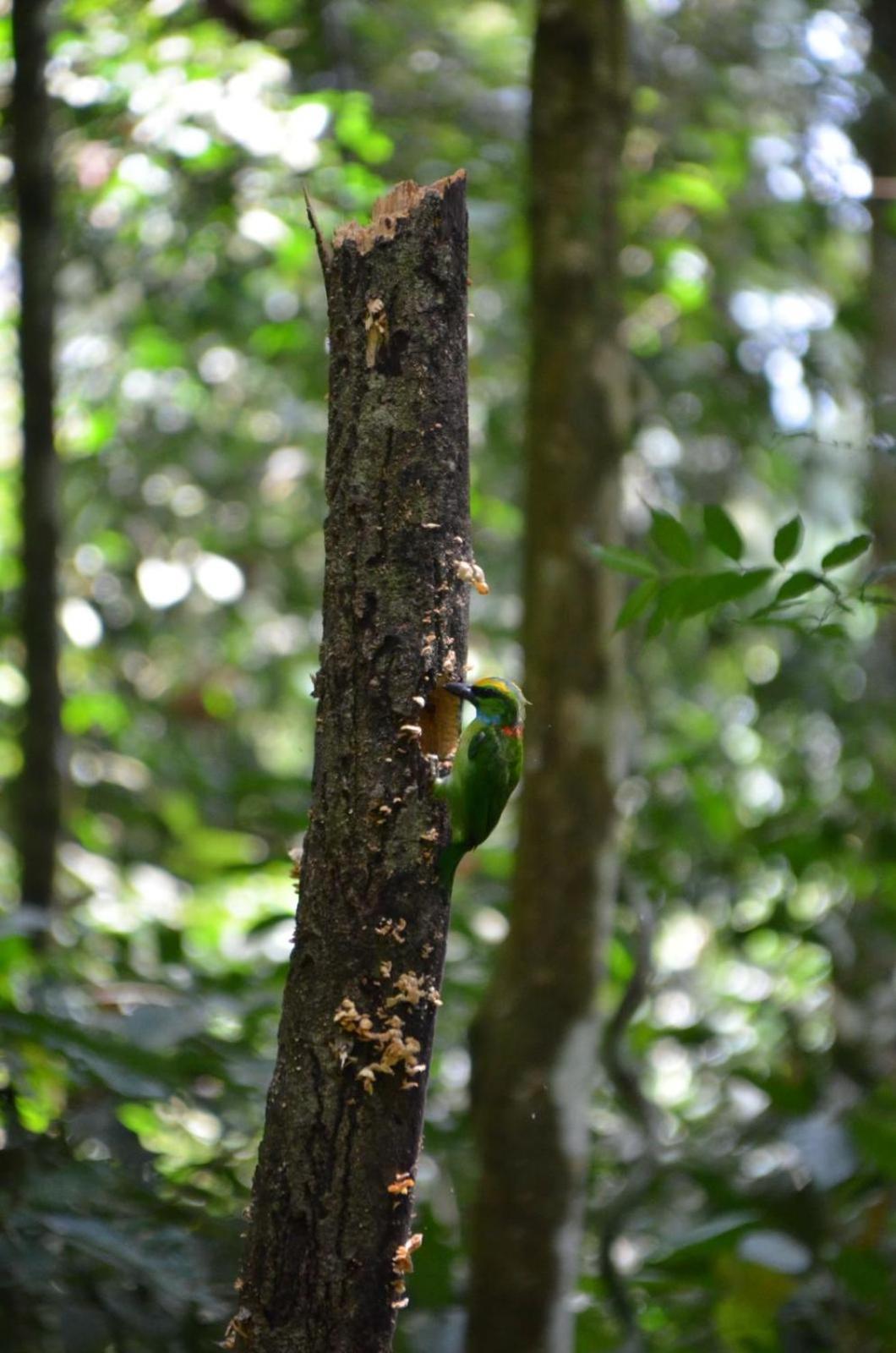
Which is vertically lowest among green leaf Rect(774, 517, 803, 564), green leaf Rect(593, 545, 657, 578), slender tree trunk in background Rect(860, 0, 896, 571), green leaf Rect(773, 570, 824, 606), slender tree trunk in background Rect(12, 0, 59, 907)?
green leaf Rect(773, 570, 824, 606)

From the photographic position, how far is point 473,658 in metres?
5.19

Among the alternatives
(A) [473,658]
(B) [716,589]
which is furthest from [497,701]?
(A) [473,658]

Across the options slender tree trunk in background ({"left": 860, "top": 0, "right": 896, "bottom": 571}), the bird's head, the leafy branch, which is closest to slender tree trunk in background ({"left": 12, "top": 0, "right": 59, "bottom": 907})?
the leafy branch

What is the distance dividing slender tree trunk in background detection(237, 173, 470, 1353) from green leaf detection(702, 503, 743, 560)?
19.7 inches

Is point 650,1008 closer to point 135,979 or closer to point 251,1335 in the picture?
point 135,979

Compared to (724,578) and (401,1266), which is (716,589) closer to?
(724,578)

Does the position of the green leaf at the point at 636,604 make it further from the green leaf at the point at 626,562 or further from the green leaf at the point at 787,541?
the green leaf at the point at 787,541

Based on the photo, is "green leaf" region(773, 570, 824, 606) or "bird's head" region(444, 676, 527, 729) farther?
"green leaf" region(773, 570, 824, 606)

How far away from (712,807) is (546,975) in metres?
1.23

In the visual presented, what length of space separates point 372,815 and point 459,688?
0.17 meters

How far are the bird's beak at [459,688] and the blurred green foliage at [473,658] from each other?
1.12 meters

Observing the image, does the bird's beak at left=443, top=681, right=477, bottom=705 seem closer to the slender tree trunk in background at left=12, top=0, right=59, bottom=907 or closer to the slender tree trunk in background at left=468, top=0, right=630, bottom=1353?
the slender tree trunk in background at left=468, top=0, right=630, bottom=1353

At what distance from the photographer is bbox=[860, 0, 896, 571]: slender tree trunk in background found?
4.28m

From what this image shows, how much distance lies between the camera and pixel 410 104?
4.23 metres
